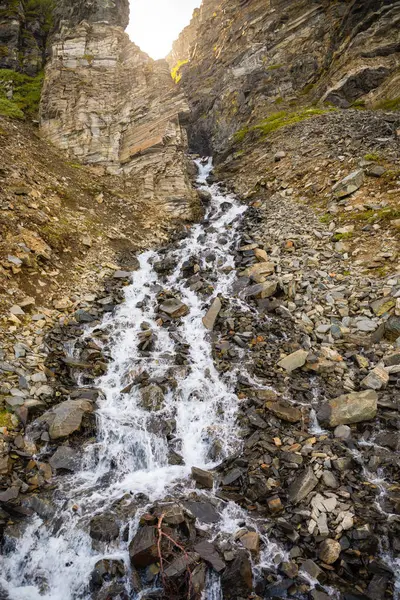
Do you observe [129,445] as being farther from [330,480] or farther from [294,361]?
[294,361]

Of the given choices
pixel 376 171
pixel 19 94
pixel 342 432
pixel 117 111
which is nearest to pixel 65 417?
pixel 342 432

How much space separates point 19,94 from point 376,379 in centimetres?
3652

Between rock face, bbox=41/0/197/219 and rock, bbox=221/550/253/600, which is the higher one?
rock face, bbox=41/0/197/219

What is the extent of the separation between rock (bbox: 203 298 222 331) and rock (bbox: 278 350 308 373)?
3.60 metres

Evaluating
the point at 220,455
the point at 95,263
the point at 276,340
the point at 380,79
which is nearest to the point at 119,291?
the point at 95,263

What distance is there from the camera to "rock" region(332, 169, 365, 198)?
18.0 meters

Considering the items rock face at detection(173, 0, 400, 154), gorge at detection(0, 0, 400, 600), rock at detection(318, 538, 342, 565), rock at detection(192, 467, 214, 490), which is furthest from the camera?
rock face at detection(173, 0, 400, 154)

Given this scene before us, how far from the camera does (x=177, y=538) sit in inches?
271

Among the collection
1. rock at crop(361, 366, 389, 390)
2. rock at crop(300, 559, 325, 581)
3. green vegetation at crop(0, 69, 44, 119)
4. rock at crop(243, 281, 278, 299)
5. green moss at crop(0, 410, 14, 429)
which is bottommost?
rock at crop(300, 559, 325, 581)

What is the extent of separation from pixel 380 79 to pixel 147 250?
27.9 meters

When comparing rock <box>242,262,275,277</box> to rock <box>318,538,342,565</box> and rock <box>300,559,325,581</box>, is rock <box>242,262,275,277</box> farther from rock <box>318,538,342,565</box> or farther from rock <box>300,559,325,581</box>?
rock <box>300,559,325,581</box>

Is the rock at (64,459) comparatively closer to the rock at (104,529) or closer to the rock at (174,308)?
the rock at (104,529)

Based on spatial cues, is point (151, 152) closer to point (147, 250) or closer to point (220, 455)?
point (147, 250)

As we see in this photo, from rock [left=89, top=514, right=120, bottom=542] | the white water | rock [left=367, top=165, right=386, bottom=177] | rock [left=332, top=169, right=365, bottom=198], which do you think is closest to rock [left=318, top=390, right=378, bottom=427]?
the white water
